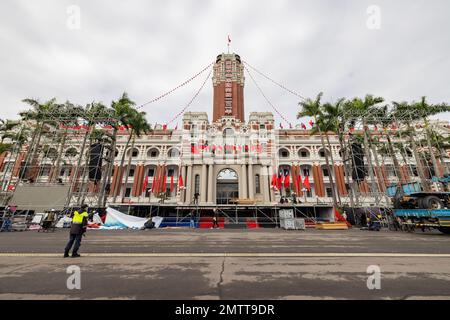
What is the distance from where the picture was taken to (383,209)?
21797 millimetres

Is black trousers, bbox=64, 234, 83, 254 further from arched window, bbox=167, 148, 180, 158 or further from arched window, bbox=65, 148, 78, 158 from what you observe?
arched window, bbox=167, 148, 180, 158

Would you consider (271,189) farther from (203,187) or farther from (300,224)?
(300,224)

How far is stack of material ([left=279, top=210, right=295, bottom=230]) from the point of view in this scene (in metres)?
20.2

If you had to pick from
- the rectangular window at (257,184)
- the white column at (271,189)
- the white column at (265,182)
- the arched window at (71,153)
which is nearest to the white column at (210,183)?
the rectangular window at (257,184)

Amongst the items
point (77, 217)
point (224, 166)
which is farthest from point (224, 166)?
point (77, 217)

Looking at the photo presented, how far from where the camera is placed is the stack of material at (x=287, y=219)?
2019 cm

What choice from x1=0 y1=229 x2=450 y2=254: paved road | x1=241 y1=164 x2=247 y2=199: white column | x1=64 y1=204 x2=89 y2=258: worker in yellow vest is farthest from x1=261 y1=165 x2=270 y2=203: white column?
x1=64 y1=204 x2=89 y2=258: worker in yellow vest

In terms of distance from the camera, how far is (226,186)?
1535 inches

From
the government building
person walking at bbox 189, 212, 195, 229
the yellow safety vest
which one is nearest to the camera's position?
the yellow safety vest

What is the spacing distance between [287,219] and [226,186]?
758 inches

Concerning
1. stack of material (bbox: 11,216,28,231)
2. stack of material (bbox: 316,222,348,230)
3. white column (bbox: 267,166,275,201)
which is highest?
white column (bbox: 267,166,275,201)

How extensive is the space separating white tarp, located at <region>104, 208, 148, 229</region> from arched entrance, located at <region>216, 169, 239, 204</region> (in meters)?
18.7
